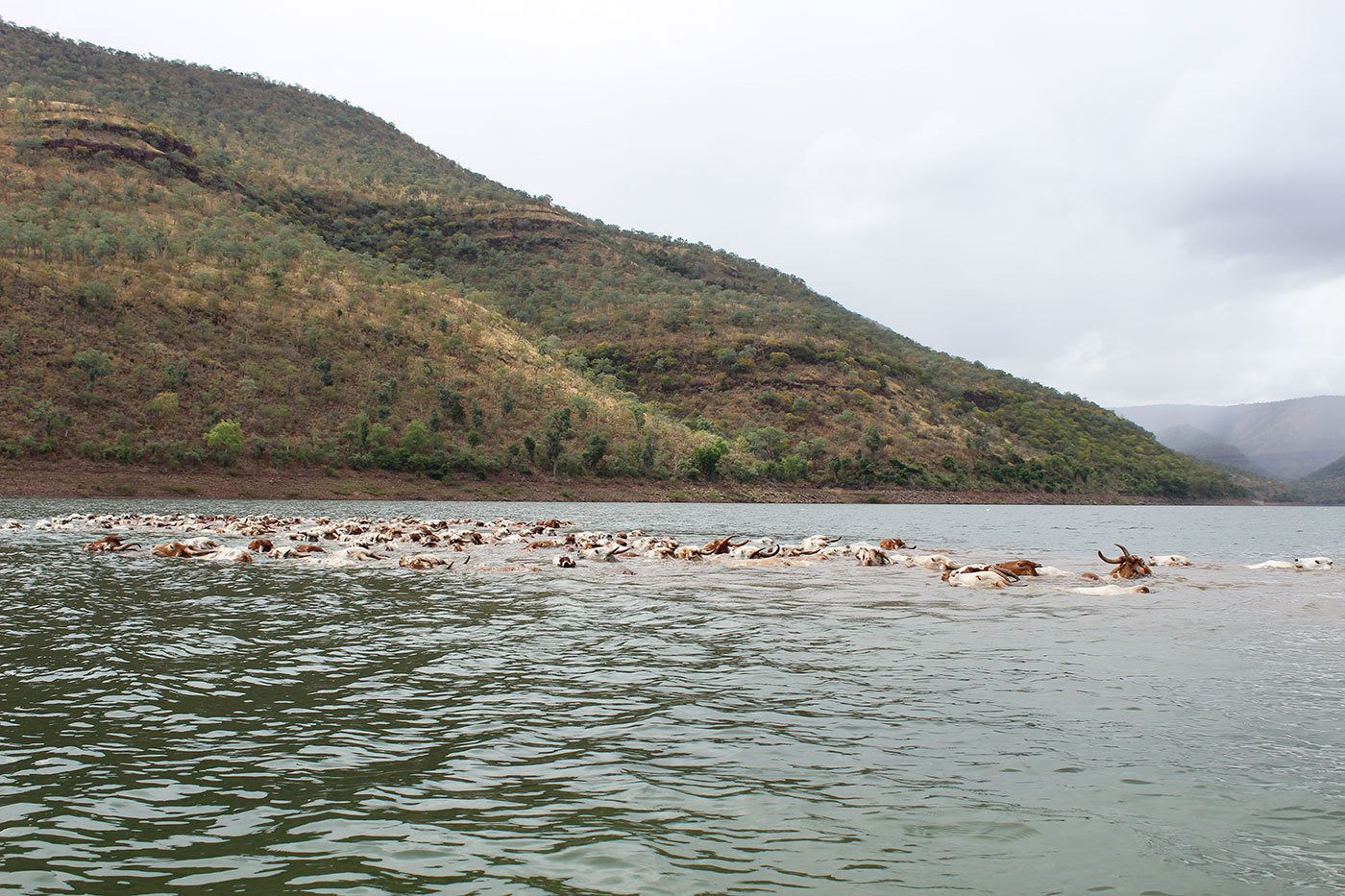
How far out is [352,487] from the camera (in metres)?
74.7

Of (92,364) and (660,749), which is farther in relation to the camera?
(92,364)

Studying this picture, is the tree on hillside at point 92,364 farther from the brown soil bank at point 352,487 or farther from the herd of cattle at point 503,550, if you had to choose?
the herd of cattle at point 503,550

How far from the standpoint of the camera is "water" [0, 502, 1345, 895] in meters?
5.54

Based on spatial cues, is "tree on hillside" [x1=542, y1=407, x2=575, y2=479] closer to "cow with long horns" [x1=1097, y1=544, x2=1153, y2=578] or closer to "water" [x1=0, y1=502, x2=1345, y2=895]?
"cow with long horns" [x1=1097, y1=544, x2=1153, y2=578]

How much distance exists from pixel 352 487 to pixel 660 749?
71762 millimetres

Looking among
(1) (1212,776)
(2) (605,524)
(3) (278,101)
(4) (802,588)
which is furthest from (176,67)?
(1) (1212,776)

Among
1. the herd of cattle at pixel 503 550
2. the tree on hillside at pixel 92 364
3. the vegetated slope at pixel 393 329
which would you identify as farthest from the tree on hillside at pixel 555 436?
the herd of cattle at pixel 503 550

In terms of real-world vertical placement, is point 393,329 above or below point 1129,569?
above

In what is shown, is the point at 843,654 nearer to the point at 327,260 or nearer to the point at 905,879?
the point at 905,879

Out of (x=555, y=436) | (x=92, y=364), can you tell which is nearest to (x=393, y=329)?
(x=555, y=436)

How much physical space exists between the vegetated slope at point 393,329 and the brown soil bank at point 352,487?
181 centimetres

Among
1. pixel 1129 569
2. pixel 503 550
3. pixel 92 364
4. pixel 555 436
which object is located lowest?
pixel 503 550

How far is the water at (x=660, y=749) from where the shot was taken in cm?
554

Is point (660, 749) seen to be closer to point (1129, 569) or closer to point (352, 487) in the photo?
point (1129, 569)
